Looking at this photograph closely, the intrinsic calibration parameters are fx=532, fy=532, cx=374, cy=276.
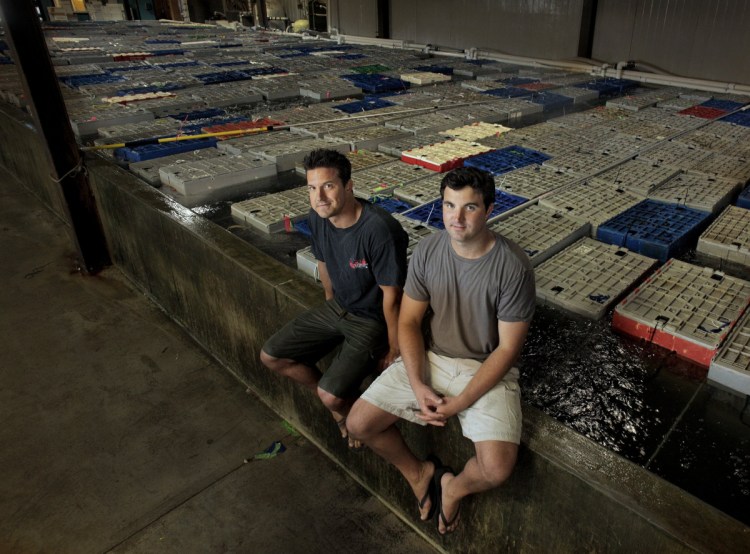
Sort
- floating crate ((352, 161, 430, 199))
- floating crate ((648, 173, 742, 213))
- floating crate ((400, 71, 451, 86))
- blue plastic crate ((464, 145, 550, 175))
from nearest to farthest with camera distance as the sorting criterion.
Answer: floating crate ((648, 173, 742, 213))
floating crate ((352, 161, 430, 199))
blue plastic crate ((464, 145, 550, 175))
floating crate ((400, 71, 451, 86))

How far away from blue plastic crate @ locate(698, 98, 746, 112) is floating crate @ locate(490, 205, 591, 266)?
612 cm

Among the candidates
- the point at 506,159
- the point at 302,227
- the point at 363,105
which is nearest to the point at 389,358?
the point at 302,227

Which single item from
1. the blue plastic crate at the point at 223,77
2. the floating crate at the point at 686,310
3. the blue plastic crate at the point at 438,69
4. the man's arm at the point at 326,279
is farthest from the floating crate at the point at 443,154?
the blue plastic crate at the point at 223,77

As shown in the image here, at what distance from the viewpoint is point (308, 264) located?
415cm

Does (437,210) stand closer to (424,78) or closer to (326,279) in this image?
(326,279)

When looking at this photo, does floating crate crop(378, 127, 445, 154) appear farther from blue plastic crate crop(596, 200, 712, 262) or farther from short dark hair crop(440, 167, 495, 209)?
short dark hair crop(440, 167, 495, 209)

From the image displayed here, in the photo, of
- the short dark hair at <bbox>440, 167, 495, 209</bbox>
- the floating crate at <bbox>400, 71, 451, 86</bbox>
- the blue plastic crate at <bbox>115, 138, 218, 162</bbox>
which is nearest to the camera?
the short dark hair at <bbox>440, 167, 495, 209</bbox>

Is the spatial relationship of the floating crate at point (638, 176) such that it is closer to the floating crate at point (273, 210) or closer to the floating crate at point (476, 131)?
the floating crate at point (476, 131)

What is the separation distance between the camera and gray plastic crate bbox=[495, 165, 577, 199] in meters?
5.40

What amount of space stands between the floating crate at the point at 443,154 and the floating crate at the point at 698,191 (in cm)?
209

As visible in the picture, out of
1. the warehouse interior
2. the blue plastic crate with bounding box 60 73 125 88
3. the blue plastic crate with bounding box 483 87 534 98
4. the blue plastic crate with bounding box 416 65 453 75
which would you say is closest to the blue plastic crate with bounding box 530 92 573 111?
the warehouse interior

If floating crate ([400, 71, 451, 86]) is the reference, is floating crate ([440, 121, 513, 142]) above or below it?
below

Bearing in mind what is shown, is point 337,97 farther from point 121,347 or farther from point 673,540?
point 673,540

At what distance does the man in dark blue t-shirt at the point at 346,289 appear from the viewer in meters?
3.03
